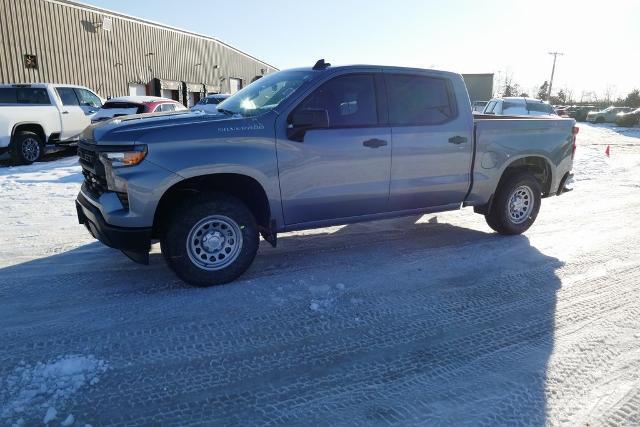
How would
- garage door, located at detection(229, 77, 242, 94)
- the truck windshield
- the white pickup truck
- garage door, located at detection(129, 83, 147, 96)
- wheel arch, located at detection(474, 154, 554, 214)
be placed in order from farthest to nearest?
garage door, located at detection(229, 77, 242, 94) → garage door, located at detection(129, 83, 147, 96) → the white pickup truck → wheel arch, located at detection(474, 154, 554, 214) → the truck windshield

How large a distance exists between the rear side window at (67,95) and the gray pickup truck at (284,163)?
31.3ft

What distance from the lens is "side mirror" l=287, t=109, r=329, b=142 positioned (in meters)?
4.09

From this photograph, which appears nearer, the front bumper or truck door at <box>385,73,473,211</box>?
the front bumper

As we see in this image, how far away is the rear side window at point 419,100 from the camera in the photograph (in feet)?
15.8

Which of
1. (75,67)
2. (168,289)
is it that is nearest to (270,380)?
(168,289)

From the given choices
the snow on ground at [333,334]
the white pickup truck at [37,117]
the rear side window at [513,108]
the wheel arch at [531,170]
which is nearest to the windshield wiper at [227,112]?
the snow on ground at [333,334]

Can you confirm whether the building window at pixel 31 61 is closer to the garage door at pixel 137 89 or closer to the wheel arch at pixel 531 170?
the garage door at pixel 137 89

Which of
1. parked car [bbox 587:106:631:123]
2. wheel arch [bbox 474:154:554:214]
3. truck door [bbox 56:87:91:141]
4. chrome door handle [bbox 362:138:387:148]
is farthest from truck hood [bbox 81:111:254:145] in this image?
parked car [bbox 587:106:631:123]

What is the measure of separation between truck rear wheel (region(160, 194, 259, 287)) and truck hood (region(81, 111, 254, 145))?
677 mm

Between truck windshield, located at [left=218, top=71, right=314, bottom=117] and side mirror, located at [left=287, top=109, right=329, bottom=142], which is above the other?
truck windshield, located at [left=218, top=71, right=314, bottom=117]

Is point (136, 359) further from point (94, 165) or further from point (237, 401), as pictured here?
point (94, 165)

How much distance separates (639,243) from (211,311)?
527cm

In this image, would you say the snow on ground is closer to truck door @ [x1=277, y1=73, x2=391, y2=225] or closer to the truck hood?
truck door @ [x1=277, y1=73, x2=391, y2=225]

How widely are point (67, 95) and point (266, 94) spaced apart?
10.3m
